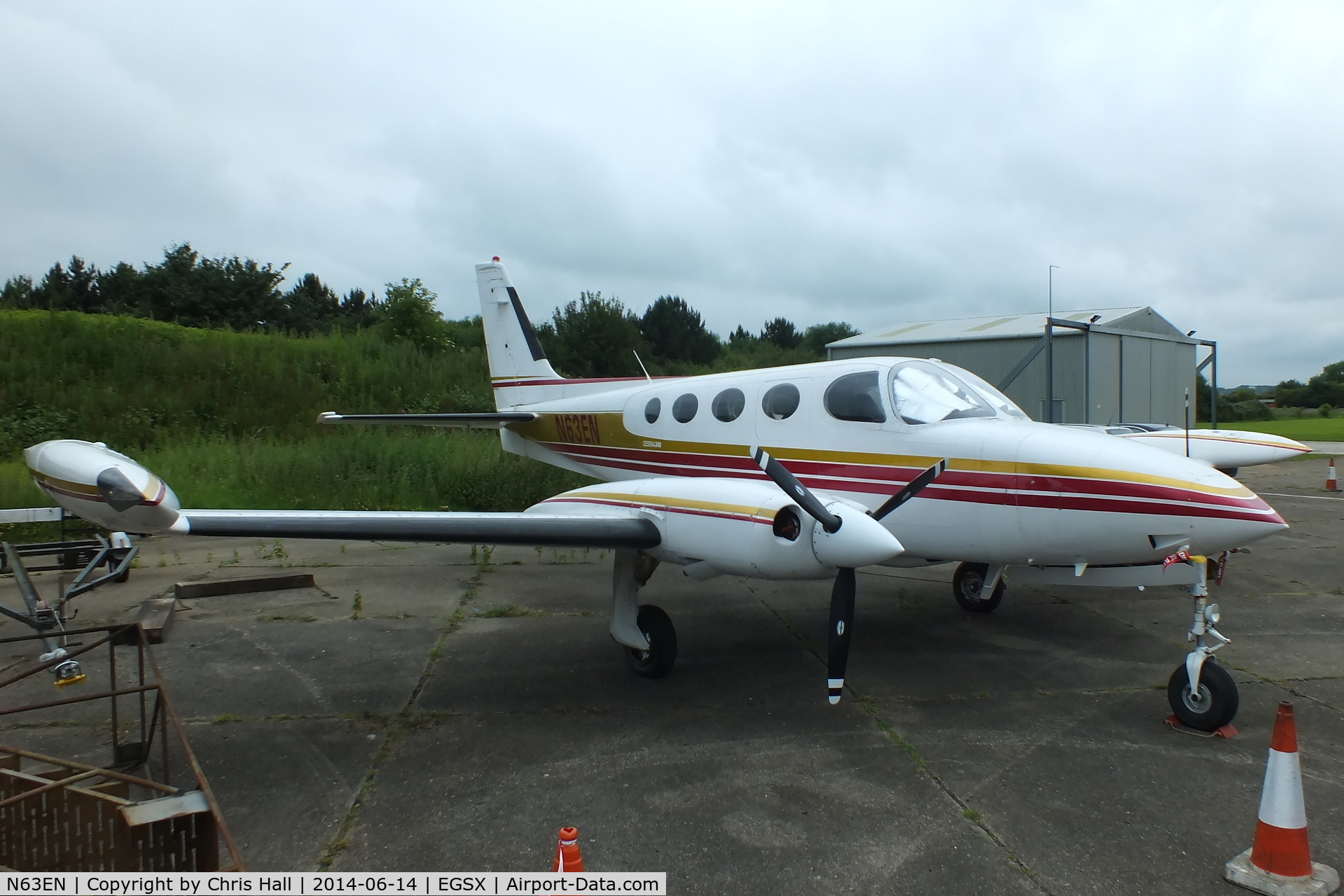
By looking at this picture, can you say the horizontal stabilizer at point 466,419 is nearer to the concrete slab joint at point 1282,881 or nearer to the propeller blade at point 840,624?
the propeller blade at point 840,624

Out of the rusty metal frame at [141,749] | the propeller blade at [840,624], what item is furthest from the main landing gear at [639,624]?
the rusty metal frame at [141,749]

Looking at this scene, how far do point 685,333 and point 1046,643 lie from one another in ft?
155

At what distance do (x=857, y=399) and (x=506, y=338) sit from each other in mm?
6618

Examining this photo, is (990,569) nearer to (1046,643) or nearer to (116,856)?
(1046,643)

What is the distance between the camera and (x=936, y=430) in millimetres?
5586

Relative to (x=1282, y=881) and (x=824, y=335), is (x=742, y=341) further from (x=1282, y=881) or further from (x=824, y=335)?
(x=1282, y=881)

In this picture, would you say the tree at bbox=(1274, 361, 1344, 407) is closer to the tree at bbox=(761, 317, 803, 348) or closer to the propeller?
the tree at bbox=(761, 317, 803, 348)

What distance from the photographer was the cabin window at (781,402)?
6.55 metres

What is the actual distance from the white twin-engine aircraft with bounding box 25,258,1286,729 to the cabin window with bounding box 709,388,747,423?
0.03 metres

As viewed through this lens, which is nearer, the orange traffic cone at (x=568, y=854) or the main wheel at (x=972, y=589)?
the orange traffic cone at (x=568, y=854)

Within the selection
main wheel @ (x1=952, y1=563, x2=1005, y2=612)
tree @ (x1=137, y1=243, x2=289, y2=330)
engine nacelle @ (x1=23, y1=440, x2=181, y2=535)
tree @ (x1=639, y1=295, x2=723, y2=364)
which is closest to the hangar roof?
main wheel @ (x1=952, y1=563, x2=1005, y2=612)

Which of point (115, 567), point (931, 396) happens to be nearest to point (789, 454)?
point (931, 396)

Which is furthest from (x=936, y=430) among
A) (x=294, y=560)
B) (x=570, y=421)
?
(x=294, y=560)

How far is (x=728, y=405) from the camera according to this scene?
713 centimetres
